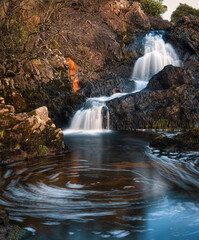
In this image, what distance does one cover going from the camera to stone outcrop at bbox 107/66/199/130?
14.7 metres

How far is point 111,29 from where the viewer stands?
89.2 ft

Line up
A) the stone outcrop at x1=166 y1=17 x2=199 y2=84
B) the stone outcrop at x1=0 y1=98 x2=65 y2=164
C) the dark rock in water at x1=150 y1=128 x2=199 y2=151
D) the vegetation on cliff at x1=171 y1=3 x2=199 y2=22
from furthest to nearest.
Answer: the vegetation on cliff at x1=171 y1=3 x2=199 y2=22, the stone outcrop at x1=166 y1=17 x2=199 y2=84, the dark rock in water at x1=150 y1=128 x2=199 y2=151, the stone outcrop at x1=0 y1=98 x2=65 y2=164

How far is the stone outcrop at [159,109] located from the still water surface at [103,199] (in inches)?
368

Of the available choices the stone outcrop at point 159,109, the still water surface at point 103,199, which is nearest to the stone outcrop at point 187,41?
the stone outcrop at point 159,109

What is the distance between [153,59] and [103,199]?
817 inches

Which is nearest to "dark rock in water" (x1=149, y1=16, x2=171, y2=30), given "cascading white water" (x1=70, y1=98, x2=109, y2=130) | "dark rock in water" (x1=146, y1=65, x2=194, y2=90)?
"dark rock in water" (x1=146, y1=65, x2=194, y2=90)

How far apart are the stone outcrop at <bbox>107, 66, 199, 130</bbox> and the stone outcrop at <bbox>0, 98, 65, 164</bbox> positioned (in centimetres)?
854

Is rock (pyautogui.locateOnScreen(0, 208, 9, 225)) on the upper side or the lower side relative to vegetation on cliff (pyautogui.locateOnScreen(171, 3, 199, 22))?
lower

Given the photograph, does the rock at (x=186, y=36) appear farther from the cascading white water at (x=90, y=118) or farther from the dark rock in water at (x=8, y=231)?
the dark rock in water at (x=8, y=231)

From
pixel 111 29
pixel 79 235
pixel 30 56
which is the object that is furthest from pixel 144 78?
pixel 79 235

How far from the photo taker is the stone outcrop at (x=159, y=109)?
14688 mm

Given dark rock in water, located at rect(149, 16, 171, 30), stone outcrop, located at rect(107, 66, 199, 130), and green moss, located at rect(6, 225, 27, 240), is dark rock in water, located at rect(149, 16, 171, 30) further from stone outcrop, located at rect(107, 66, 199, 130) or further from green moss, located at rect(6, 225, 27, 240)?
green moss, located at rect(6, 225, 27, 240)

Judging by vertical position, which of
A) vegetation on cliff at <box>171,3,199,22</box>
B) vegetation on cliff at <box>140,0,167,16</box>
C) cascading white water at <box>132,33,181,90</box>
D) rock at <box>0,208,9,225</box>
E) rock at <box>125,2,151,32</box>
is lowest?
rock at <box>0,208,9,225</box>

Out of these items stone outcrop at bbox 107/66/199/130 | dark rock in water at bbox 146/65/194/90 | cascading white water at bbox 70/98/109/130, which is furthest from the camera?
dark rock in water at bbox 146/65/194/90
